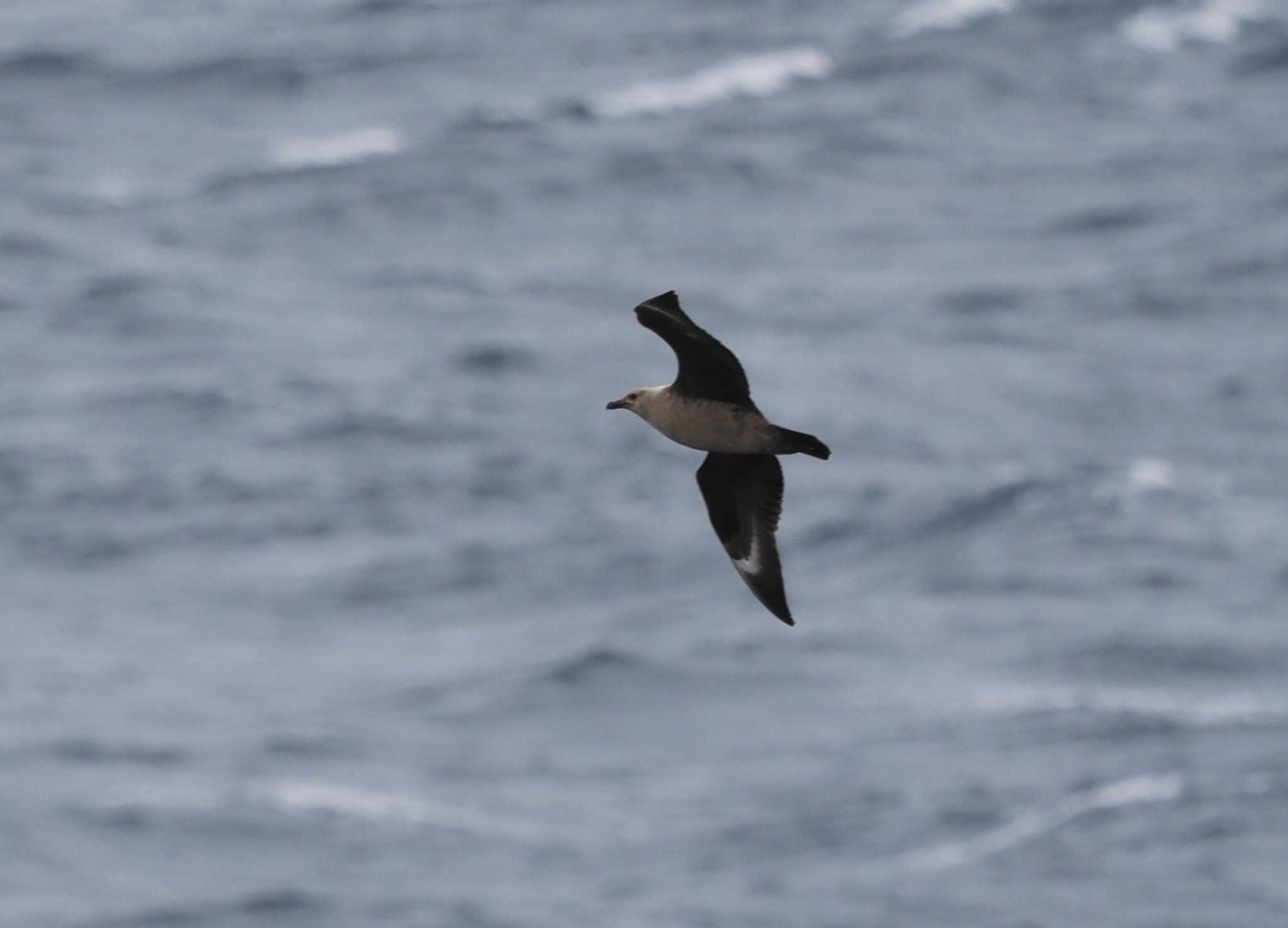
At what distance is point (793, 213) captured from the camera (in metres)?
79.8

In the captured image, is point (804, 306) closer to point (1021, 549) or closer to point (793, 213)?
point (793, 213)

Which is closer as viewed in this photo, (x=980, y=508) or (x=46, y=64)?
(x=980, y=508)

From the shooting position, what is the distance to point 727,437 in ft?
41.3

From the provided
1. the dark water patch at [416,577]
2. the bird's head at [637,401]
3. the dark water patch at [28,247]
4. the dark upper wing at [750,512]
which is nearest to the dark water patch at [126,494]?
the dark water patch at [416,577]

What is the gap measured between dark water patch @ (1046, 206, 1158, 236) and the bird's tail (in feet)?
216

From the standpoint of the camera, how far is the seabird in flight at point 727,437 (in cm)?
1221

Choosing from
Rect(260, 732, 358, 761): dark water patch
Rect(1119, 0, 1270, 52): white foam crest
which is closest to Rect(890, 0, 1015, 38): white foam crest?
Rect(1119, 0, 1270, 52): white foam crest

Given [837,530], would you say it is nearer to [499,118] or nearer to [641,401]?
[499,118]

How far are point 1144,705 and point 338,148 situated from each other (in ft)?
131

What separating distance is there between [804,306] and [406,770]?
2496cm

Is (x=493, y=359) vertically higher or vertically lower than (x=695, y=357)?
higher

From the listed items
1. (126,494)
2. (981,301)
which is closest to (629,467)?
(126,494)

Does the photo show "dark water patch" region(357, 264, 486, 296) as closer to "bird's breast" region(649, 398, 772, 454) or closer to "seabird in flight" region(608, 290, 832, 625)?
"seabird in flight" region(608, 290, 832, 625)

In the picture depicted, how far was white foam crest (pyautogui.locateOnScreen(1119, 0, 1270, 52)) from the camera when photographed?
270 ft
